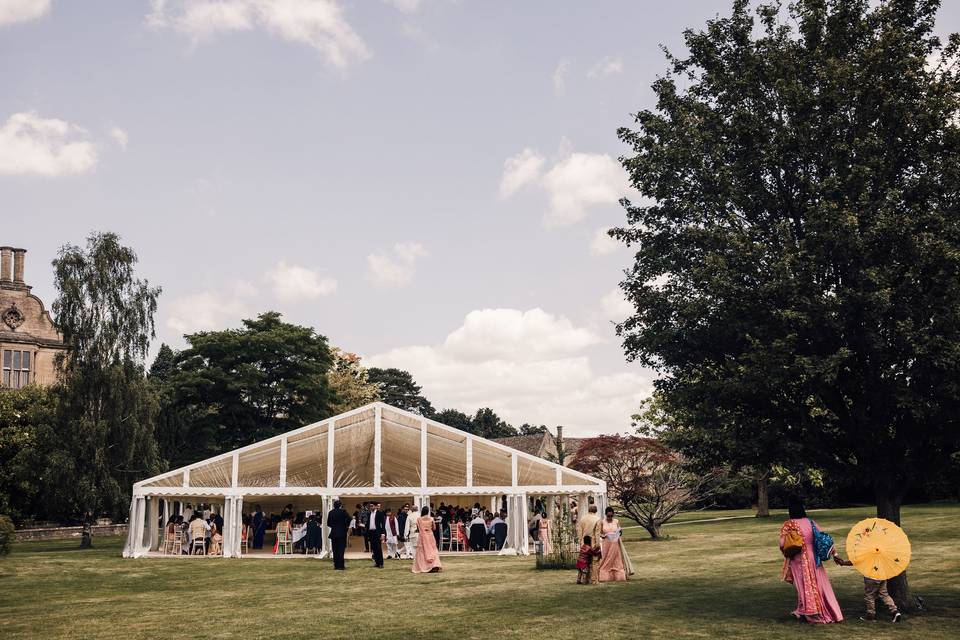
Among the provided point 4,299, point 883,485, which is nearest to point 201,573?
point 883,485

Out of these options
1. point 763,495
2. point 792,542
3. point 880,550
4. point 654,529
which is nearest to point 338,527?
point 792,542

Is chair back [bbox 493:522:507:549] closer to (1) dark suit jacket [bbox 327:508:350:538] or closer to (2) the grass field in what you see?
(2) the grass field

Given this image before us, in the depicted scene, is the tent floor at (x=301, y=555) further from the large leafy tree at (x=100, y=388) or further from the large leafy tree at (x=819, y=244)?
the large leafy tree at (x=819, y=244)

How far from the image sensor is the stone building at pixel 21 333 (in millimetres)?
49688

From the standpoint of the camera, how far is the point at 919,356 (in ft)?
37.1

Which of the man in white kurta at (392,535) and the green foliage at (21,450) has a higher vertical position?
the green foliage at (21,450)

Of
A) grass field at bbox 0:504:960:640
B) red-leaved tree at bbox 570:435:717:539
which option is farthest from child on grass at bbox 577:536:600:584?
red-leaved tree at bbox 570:435:717:539

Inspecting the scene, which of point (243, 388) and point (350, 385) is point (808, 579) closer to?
point (243, 388)

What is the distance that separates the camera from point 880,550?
10.7 metres

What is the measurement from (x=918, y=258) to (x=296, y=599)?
10.1 m

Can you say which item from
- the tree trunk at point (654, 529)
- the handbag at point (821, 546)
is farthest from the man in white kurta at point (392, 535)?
the handbag at point (821, 546)

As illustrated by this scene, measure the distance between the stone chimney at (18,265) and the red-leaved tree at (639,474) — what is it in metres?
36.5

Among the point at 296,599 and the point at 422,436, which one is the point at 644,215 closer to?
the point at 296,599

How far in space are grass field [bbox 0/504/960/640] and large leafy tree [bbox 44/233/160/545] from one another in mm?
7165
